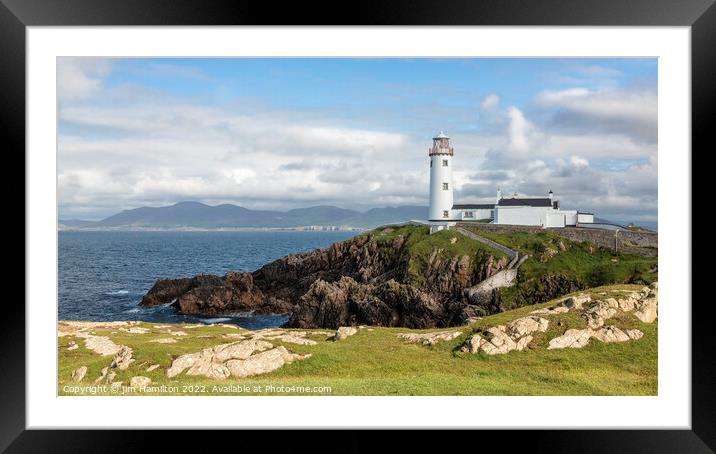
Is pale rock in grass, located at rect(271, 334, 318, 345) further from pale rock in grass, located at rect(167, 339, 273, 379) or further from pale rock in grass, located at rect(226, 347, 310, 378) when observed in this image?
pale rock in grass, located at rect(167, 339, 273, 379)

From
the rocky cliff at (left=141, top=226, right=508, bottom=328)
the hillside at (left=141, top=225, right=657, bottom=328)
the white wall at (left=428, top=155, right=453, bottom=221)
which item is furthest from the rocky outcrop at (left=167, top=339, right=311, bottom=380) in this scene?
the white wall at (left=428, top=155, right=453, bottom=221)

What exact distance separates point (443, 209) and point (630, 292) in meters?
12.9

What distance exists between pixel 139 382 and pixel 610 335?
37.4 feet

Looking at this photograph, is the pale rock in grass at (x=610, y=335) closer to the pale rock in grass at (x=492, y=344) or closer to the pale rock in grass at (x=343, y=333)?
the pale rock in grass at (x=492, y=344)

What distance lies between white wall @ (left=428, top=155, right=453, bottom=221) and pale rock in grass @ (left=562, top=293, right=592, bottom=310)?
38.9ft

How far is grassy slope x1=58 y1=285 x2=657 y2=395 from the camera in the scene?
34.8 ft

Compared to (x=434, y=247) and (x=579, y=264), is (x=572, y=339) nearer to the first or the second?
(x=579, y=264)

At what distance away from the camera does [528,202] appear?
971 inches
